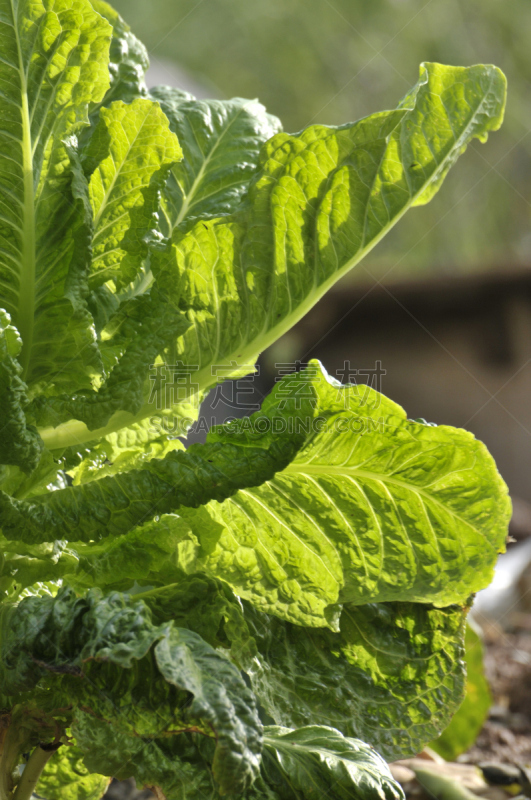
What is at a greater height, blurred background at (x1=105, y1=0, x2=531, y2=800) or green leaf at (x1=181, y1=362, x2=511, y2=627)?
blurred background at (x1=105, y1=0, x2=531, y2=800)

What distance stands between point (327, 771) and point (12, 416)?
52cm

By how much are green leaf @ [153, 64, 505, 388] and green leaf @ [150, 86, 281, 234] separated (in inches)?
6.4

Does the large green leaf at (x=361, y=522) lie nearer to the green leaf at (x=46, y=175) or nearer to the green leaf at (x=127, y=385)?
the green leaf at (x=127, y=385)

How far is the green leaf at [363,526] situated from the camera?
87cm

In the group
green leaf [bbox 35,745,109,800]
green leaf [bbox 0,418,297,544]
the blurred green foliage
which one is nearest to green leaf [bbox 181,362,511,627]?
green leaf [bbox 0,418,297,544]

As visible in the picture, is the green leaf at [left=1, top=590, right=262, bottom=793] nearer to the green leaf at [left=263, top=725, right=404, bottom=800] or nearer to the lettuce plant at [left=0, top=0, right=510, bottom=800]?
the lettuce plant at [left=0, top=0, right=510, bottom=800]

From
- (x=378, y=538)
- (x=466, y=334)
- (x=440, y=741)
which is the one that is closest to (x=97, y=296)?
(x=378, y=538)

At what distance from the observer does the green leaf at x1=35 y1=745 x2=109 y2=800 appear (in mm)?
977

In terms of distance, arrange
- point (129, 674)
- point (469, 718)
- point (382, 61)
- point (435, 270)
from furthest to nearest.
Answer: point (382, 61) < point (435, 270) < point (469, 718) < point (129, 674)

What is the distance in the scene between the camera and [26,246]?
0.87 m

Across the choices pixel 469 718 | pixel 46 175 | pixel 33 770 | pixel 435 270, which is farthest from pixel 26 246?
pixel 435 270

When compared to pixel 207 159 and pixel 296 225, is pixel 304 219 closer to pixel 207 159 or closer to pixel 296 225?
pixel 296 225

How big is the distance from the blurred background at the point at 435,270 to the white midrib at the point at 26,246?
0.47 meters

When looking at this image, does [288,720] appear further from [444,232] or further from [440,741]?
[444,232]
